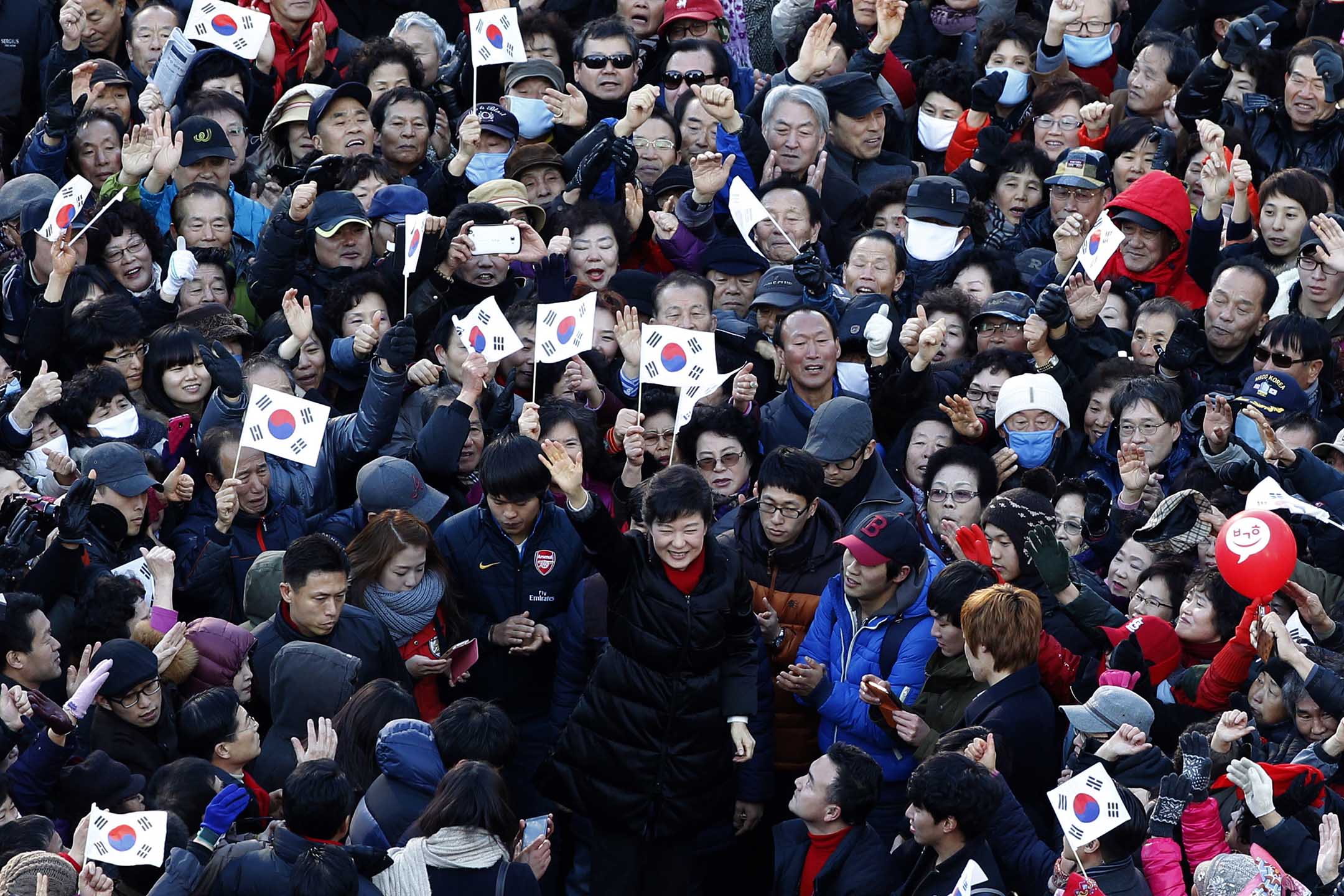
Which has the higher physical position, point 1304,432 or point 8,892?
point 8,892

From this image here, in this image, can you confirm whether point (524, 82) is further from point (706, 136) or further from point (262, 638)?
point (262, 638)

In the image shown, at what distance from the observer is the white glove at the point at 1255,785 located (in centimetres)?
665

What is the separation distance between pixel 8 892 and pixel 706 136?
6.26 m

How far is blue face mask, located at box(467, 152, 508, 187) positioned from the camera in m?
10.7

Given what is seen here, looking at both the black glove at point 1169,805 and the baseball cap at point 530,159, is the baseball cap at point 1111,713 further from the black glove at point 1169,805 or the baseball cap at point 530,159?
the baseball cap at point 530,159

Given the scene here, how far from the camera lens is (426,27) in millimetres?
12062

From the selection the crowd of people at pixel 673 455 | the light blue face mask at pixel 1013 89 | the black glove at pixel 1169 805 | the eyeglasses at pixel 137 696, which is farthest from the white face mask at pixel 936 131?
the eyeglasses at pixel 137 696

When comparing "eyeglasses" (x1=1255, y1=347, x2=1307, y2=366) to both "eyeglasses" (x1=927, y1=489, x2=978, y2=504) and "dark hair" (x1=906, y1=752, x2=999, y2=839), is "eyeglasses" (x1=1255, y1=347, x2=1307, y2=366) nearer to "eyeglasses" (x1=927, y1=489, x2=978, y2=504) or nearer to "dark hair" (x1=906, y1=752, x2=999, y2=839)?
"eyeglasses" (x1=927, y1=489, x2=978, y2=504)

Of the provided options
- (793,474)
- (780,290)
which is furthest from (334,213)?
(793,474)

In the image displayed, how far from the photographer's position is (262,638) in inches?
301

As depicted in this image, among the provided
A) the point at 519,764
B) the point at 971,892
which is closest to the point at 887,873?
the point at 971,892

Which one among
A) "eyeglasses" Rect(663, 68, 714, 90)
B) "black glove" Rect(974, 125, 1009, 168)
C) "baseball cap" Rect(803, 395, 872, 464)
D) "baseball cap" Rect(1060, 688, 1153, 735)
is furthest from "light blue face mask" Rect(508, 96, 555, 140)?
"baseball cap" Rect(1060, 688, 1153, 735)

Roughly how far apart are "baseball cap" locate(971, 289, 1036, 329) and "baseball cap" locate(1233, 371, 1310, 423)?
115cm

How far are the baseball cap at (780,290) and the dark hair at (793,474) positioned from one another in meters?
1.83
